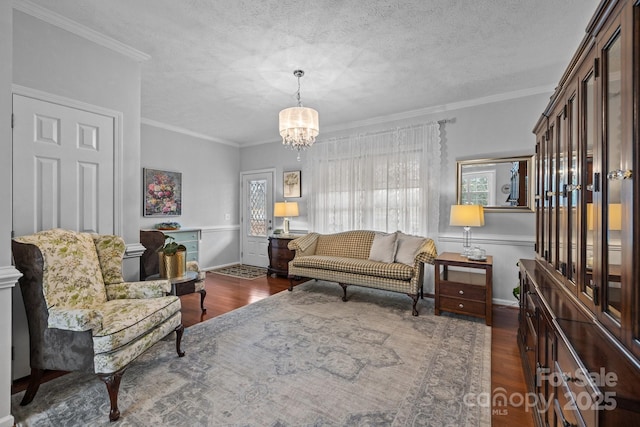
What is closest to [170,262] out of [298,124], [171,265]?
[171,265]

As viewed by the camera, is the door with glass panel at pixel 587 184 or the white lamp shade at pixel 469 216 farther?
the white lamp shade at pixel 469 216

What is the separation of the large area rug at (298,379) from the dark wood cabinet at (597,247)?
2.14 feet

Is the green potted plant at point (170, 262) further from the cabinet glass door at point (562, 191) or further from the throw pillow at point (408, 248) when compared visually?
the cabinet glass door at point (562, 191)

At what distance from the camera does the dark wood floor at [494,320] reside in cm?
179

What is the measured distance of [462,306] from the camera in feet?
10.4

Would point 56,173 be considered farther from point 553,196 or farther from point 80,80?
point 553,196

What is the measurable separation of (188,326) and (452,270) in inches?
126

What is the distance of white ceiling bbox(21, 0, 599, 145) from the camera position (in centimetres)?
211

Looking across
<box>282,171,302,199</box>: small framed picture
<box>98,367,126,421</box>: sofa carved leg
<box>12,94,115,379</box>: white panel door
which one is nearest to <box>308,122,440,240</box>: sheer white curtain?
<box>282,171,302,199</box>: small framed picture

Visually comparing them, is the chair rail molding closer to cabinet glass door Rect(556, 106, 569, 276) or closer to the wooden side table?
cabinet glass door Rect(556, 106, 569, 276)

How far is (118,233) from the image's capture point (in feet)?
8.74

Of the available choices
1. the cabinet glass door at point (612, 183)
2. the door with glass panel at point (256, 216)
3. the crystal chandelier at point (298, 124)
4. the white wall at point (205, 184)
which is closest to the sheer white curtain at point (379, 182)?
the door with glass panel at point (256, 216)

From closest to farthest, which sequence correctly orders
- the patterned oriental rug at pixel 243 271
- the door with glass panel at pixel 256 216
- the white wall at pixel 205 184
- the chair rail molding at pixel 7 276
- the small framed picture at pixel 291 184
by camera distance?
the chair rail molding at pixel 7 276, the white wall at pixel 205 184, the patterned oriental rug at pixel 243 271, the small framed picture at pixel 291 184, the door with glass panel at pixel 256 216

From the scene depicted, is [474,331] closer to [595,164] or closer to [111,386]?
[595,164]
